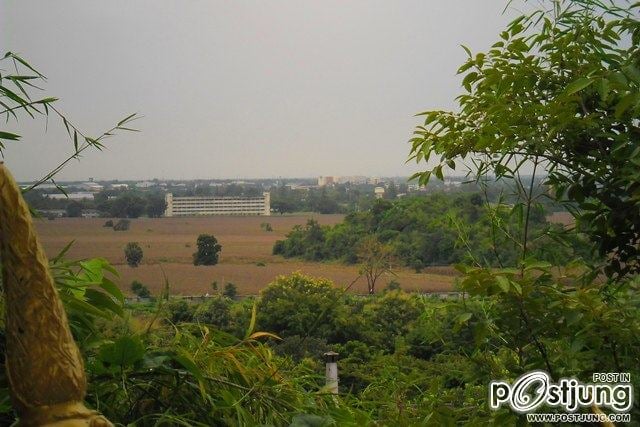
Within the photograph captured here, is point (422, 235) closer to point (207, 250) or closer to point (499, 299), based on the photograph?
point (207, 250)

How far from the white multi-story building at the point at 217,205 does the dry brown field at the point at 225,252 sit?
0.16ft

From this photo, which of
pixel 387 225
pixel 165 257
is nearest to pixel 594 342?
pixel 387 225

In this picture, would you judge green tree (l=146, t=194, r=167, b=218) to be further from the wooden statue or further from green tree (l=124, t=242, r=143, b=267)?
the wooden statue

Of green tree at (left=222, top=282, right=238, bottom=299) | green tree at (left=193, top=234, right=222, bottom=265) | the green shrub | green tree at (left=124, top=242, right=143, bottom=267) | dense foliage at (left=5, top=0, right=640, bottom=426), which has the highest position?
dense foliage at (left=5, top=0, right=640, bottom=426)

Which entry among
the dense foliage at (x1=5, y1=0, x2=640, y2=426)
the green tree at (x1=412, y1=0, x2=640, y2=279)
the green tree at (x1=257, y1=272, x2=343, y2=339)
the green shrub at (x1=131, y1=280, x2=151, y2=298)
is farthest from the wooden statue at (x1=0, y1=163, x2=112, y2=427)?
the green tree at (x1=257, y1=272, x2=343, y2=339)

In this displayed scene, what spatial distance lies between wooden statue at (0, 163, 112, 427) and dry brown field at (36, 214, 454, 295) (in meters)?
1.48

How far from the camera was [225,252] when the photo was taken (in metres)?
2.80

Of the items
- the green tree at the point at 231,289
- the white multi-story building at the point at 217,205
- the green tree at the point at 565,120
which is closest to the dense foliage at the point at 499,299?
the green tree at the point at 565,120

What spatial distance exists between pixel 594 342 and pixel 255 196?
7.12 feet

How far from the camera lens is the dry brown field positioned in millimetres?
2018

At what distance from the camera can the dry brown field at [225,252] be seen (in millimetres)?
2018

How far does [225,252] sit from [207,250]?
0.10 meters

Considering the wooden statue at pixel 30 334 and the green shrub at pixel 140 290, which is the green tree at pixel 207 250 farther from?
the wooden statue at pixel 30 334

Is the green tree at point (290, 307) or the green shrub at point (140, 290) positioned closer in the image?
the green shrub at point (140, 290)
